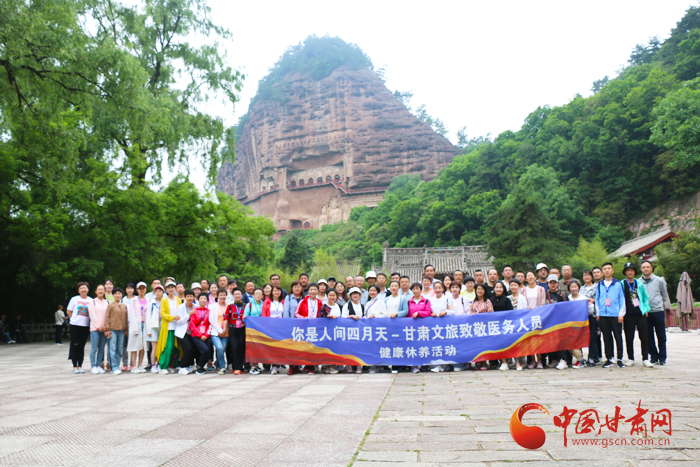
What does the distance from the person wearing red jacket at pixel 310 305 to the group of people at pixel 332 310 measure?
0.7 inches

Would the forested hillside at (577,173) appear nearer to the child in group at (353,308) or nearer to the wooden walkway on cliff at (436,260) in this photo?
the wooden walkway on cliff at (436,260)

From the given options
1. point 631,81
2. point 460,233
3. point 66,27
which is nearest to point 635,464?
point 66,27

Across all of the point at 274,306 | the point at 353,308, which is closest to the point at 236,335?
the point at 274,306

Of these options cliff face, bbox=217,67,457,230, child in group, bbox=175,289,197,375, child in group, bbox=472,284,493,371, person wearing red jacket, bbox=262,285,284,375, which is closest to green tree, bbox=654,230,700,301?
child in group, bbox=472,284,493,371

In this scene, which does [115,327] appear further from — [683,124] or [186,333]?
[683,124]

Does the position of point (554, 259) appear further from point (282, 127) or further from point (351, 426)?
point (282, 127)

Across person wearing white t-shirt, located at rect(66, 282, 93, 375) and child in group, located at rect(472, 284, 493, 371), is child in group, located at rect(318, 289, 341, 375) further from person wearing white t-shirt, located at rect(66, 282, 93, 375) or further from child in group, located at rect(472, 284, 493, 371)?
person wearing white t-shirt, located at rect(66, 282, 93, 375)

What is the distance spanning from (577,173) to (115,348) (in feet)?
122

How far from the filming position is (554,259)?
75.5ft

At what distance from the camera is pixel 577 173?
1501 inches

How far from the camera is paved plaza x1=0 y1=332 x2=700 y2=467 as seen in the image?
10.3 feet

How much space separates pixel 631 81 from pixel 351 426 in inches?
1645

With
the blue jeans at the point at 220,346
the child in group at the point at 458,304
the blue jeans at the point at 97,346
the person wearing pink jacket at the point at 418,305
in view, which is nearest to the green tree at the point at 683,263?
the child in group at the point at 458,304

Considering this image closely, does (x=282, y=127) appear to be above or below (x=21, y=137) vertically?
above
